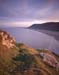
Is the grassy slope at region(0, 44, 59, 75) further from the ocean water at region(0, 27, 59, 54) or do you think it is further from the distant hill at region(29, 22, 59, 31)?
the distant hill at region(29, 22, 59, 31)

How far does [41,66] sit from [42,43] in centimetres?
26

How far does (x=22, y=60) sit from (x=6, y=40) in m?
0.27

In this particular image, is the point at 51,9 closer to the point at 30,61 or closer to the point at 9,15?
the point at 9,15

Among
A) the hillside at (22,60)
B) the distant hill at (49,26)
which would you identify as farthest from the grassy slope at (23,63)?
the distant hill at (49,26)

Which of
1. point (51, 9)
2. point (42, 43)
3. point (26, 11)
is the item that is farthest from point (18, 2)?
point (42, 43)

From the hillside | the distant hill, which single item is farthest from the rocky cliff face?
the distant hill

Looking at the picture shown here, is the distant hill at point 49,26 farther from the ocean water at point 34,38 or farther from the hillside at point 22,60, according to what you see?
the hillside at point 22,60

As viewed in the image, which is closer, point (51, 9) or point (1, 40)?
point (1, 40)

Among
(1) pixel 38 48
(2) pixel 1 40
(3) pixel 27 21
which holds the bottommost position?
(1) pixel 38 48

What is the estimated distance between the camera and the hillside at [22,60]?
182cm

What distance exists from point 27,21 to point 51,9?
308 mm

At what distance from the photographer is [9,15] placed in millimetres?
1922

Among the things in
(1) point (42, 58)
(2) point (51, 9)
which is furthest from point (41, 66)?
(2) point (51, 9)

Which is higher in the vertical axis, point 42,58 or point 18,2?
point 18,2
